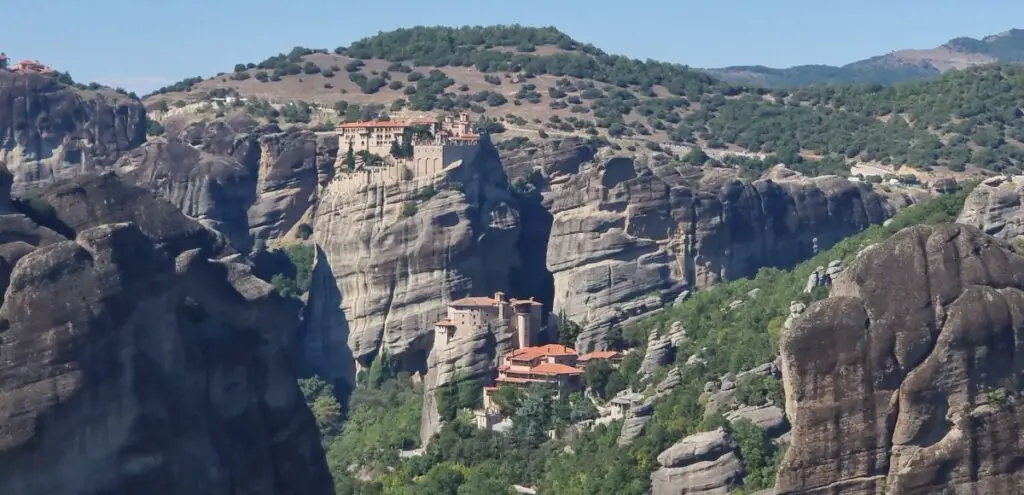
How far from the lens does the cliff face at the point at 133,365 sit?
52719mm

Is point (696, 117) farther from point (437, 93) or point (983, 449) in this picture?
point (983, 449)

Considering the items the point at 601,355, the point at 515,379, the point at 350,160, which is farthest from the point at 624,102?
the point at 515,379

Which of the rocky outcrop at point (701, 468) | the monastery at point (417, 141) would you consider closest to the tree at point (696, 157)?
the monastery at point (417, 141)

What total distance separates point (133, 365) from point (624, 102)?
87354 mm

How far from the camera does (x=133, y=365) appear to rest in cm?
5478

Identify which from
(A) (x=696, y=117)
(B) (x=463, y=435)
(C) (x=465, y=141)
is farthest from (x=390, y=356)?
(A) (x=696, y=117)

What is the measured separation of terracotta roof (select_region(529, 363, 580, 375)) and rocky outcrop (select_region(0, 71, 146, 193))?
36.8 m

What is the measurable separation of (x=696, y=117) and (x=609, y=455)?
243ft

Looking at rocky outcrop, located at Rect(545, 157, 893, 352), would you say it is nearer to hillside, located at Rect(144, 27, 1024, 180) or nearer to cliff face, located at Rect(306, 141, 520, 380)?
cliff face, located at Rect(306, 141, 520, 380)

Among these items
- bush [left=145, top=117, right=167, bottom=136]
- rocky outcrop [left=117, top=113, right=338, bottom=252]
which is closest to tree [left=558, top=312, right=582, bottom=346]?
rocky outcrop [left=117, top=113, right=338, bottom=252]

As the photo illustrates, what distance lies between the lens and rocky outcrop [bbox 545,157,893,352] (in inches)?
3807

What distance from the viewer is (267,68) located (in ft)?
479

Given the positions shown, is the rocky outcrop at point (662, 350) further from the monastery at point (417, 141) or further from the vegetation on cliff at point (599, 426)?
the monastery at point (417, 141)

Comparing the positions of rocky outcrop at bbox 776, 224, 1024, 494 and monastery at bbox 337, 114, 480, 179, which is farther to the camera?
monastery at bbox 337, 114, 480, 179
